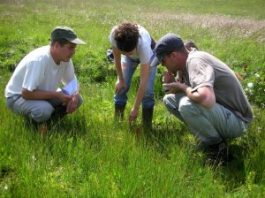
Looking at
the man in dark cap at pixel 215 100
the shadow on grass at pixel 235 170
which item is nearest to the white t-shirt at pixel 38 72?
the man in dark cap at pixel 215 100

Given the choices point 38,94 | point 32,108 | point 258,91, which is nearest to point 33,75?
point 38,94

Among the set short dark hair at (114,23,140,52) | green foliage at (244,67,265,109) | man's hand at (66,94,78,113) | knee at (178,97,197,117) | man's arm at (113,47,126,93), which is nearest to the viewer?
knee at (178,97,197,117)

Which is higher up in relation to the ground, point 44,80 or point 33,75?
point 33,75

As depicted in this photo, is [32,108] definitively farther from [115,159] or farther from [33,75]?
[115,159]

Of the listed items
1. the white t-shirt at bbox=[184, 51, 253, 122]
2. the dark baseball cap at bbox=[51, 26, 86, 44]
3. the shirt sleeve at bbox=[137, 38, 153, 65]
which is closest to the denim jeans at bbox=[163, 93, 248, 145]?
the white t-shirt at bbox=[184, 51, 253, 122]

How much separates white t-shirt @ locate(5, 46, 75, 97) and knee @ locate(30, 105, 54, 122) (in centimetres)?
26

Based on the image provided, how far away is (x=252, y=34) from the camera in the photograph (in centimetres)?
1352

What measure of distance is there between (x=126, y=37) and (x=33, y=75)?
3.88 feet

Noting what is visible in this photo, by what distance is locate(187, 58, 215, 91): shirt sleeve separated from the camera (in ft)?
14.7

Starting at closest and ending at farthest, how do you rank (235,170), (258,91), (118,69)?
(235,170), (118,69), (258,91)

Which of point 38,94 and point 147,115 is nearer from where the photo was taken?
point 38,94

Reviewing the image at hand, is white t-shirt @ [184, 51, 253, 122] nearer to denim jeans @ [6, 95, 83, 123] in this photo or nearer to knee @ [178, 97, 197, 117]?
knee @ [178, 97, 197, 117]

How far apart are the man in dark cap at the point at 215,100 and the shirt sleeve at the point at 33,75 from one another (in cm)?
143

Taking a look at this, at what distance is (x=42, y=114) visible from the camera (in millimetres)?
5531
